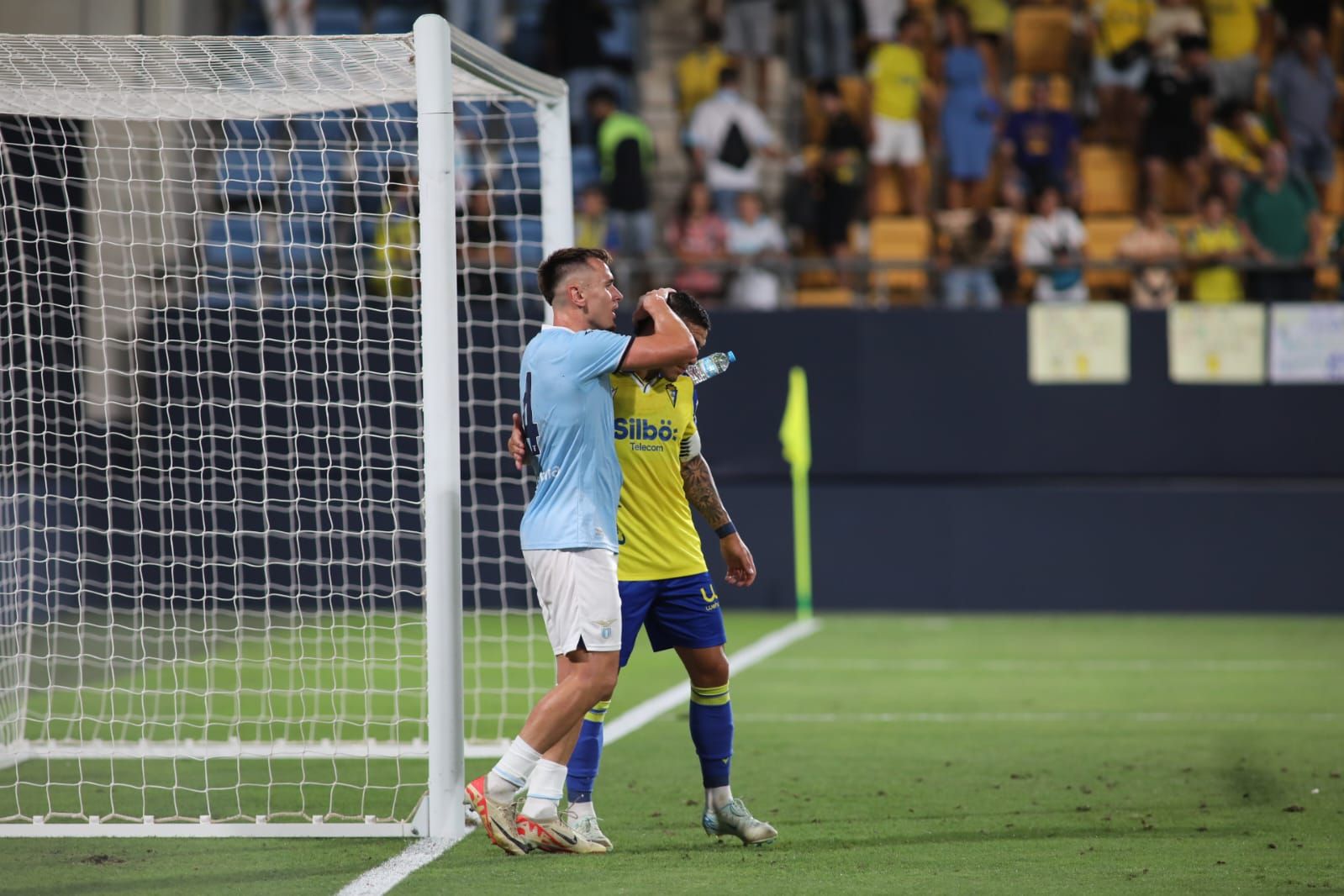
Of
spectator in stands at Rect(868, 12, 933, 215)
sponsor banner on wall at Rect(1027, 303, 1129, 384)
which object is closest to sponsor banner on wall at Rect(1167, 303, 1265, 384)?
sponsor banner on wall at Rect(1027, 303, 1129, 384)

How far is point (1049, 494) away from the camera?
14.1 m

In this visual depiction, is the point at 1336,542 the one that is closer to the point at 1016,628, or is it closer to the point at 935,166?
the point at 1016,628

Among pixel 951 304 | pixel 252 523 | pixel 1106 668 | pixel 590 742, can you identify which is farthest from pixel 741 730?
pixel 951 304

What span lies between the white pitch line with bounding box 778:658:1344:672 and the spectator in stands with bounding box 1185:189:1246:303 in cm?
418

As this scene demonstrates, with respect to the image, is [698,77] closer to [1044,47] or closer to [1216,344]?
[1044,47]

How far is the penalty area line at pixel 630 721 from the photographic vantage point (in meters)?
5.00

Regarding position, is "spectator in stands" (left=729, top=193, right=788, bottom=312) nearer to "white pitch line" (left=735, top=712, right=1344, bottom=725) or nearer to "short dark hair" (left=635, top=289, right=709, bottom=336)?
"white pitch line" (left=735, top=712, right=1344, bottom=725)

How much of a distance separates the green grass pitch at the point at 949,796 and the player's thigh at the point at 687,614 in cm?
70

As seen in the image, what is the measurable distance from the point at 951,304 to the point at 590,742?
386 inches

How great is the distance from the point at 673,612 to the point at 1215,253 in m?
9.91

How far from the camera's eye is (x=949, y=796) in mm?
6539

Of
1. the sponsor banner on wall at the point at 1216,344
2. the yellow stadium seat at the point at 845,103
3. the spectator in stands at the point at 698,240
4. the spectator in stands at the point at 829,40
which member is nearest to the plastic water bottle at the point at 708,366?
the spectator in stands at the point at 698,240

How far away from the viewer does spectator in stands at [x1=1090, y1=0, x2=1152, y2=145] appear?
54.9ft

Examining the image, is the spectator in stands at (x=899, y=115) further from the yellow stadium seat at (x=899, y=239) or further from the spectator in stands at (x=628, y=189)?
the spectator in stands at (x=628, y=189)
